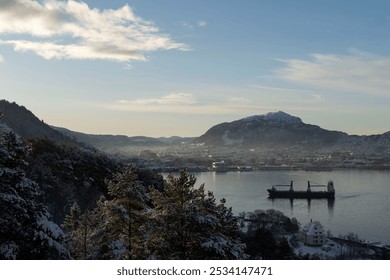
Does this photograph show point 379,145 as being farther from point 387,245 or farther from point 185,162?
point 387,245

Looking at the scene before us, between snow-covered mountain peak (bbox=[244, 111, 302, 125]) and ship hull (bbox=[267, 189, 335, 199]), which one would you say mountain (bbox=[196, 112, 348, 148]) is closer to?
snow-covered mountain peak (bbox=[244, 111, 302, 125])

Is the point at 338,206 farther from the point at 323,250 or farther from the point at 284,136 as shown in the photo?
the point at 284,136

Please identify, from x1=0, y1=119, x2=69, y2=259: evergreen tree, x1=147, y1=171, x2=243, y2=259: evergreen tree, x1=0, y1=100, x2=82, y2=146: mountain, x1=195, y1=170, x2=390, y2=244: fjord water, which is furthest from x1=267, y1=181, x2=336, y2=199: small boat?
x1=0, y1=119, x2=69, y2=259: evergreen tree

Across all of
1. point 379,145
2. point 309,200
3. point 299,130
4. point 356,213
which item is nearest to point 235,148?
point 299,130

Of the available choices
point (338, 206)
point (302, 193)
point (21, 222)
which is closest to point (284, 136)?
point (302, 193)

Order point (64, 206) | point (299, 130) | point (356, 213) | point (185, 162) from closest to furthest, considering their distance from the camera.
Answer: point (64, 206), point (356, 213), point (185, 162), point (299, 130)

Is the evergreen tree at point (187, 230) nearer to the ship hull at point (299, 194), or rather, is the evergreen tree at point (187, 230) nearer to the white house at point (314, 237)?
the white house at point (314, 237)
